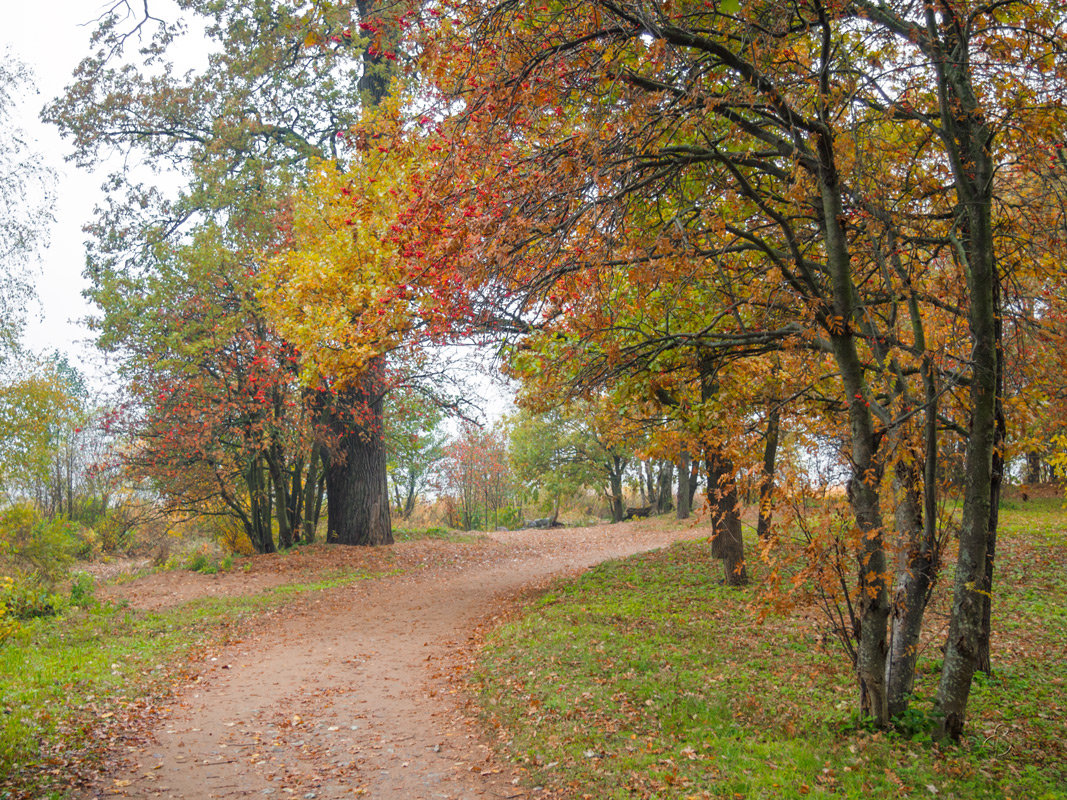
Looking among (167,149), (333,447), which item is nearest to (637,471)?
(333,447)

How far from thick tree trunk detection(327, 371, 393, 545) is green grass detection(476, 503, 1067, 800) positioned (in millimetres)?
8584

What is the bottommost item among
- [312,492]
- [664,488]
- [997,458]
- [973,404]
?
[664,488]

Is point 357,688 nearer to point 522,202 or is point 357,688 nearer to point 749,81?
point 522,202

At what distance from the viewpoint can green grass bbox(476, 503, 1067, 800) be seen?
4395 millimetres

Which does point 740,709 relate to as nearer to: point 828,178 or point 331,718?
point 331,718

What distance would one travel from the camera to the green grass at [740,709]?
439 centimetres

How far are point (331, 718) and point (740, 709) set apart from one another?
383 centimetres

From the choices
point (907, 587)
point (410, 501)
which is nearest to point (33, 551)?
point (907, 587)

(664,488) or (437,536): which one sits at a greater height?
(664,488)

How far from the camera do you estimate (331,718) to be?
629 cm

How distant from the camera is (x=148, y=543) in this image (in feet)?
65.8

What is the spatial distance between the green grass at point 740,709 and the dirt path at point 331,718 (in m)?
0.57

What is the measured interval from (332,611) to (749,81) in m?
9.92

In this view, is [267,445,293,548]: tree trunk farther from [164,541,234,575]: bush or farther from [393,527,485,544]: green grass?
[393,527,485,544]: green grass
